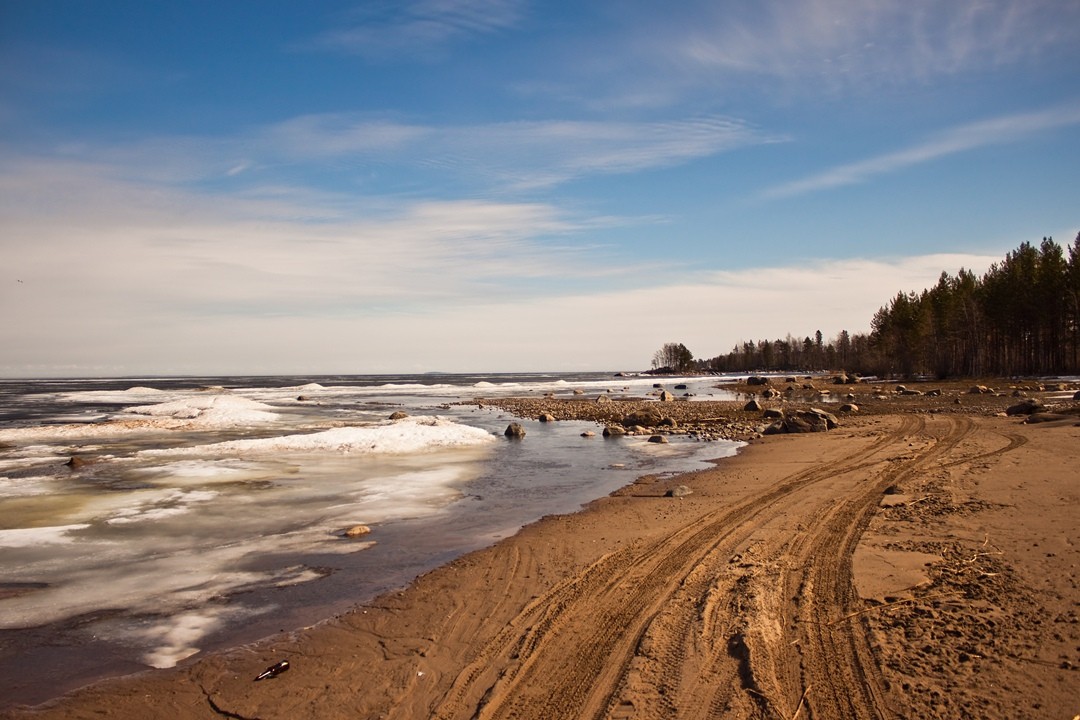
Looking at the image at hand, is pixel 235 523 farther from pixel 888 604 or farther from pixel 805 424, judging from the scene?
pixel 805 424

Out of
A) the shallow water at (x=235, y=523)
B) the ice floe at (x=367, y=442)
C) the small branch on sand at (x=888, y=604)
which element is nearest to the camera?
the small branch on sand at (x=888, y=604)

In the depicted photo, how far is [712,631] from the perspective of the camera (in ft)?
21.5

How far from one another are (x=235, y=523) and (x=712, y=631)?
10973 millimetres

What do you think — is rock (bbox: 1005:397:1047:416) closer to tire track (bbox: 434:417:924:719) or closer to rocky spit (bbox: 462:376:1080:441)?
rocky spit (bbox: 462:376:1080:441)

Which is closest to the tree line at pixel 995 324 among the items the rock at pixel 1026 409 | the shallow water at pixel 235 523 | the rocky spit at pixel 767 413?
the rocky spit at pixel 767 413

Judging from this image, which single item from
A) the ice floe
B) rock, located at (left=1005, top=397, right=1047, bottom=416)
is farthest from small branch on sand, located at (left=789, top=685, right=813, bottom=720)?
rock, located at (left=1005, top=397, right=1047, bottom=416)

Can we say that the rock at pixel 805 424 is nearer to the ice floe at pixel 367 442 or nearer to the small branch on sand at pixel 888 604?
the ice floe at pixel 367 442

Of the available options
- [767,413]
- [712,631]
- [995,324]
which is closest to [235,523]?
[712,631]

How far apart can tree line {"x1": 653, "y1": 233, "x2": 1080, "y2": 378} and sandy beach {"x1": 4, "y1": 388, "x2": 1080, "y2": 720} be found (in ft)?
220

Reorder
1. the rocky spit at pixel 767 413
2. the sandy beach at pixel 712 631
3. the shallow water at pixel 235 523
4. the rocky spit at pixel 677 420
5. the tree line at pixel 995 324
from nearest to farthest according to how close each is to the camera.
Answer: the sandy beach at pixel 712 631 → the shallow water at pixel 235 523 → the rocky spit at pixel 767 413 → the rocky spit at pixel 677 420 → the tree line at pixel 995 324

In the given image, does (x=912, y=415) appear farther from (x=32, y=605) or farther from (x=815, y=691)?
(x=32, y=605)

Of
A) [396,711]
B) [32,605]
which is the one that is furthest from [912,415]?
[32,605]

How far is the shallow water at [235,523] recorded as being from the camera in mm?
7559

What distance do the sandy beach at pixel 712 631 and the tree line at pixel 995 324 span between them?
220 feet
